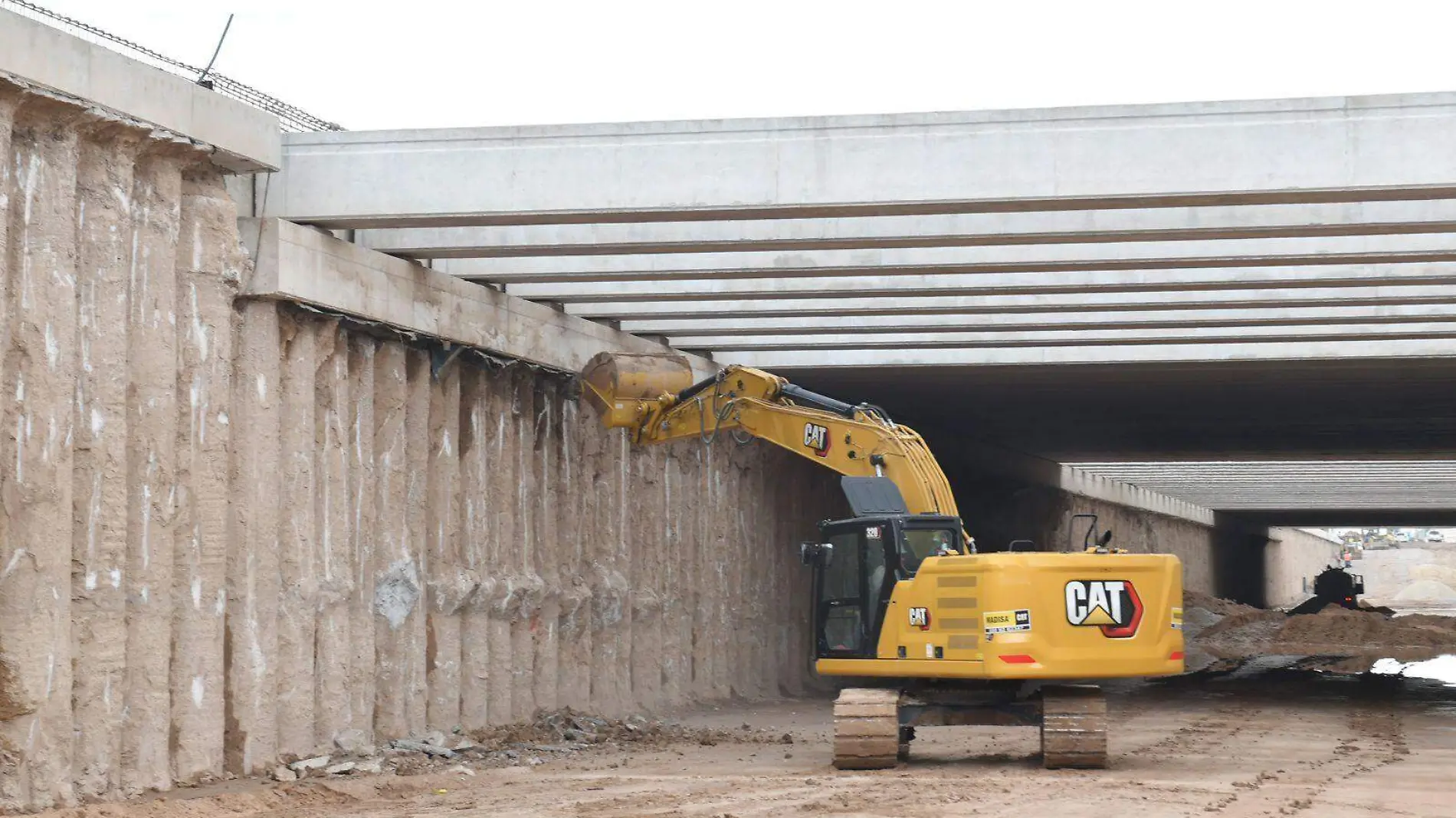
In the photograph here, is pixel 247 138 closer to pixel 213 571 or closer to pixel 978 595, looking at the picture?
pixel 213 571

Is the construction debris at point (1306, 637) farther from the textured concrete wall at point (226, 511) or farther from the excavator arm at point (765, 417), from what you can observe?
the textured concrete wall at point (226, 511)

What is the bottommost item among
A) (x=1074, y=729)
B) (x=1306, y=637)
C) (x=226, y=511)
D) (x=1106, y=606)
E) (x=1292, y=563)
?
(x=1306, y=637)

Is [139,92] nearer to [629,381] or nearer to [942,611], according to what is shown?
[629,381]

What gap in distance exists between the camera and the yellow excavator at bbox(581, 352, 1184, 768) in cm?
1366

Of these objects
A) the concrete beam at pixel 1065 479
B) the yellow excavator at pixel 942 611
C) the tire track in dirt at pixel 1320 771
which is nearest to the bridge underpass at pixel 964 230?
the yellow excavator at pixel 942 611

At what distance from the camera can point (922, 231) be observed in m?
15.4

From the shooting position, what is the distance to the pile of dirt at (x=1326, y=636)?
39.6 metres

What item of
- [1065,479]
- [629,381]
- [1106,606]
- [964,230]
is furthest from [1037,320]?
[1065,479]

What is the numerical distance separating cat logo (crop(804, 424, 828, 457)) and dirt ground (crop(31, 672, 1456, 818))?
3.06 meters

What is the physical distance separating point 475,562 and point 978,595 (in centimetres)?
542

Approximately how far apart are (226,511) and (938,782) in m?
6.24

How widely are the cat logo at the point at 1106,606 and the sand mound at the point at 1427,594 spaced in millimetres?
84570

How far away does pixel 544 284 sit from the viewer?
58.5ft

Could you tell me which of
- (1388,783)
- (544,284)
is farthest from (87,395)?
(1388,783)
